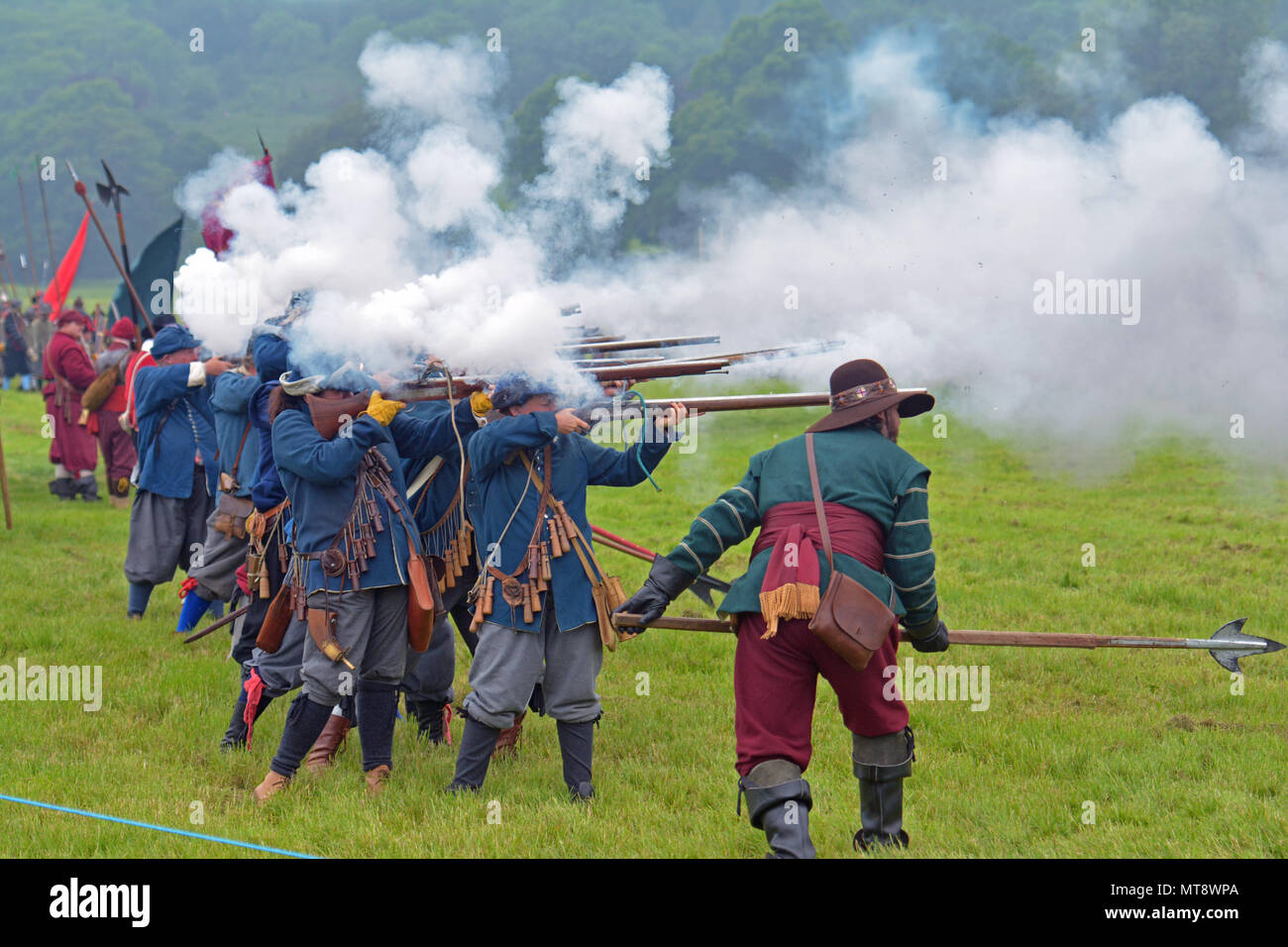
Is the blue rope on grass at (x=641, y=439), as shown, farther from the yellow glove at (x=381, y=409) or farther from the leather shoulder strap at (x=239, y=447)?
the leather shoulder strap at (x=239, y=447)

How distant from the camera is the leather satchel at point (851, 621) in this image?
471 centimetres

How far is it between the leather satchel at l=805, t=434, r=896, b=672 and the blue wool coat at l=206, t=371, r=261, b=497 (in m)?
4.07

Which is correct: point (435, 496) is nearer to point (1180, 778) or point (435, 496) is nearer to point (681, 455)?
point (1180, 778)

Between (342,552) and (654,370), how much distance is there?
171 cm

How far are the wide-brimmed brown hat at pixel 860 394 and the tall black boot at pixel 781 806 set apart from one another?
135cm

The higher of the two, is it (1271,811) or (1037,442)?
(1037,442)

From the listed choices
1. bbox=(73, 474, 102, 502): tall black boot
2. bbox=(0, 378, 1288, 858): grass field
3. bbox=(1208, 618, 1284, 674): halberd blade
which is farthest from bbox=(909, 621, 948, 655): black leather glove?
bbox=(73, 474, 102, 502): tall black boot

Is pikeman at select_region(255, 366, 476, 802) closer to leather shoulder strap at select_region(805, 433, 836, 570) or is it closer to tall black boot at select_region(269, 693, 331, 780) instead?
tall black boot at select_region(269, 693, 331, 780)

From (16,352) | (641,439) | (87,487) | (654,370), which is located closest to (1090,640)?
(641,439)

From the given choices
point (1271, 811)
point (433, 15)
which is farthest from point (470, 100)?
point (433, 15)

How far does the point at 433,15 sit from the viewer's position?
32531 millimetres

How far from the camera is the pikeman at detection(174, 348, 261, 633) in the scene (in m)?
7.74

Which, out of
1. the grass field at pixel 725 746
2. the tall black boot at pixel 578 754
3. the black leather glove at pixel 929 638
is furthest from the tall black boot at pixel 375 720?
the black leather glove at pixel 929 638
